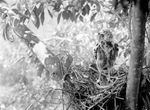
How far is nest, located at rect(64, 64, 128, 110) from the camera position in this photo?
37.0 inches

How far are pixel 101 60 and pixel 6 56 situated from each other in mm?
2889

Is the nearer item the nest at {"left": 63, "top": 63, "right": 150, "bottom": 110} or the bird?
the nest at {"left": 63, "top": 63, "right": 150, "bottom": 110}

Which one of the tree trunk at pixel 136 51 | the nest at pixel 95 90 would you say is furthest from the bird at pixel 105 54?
the tree trunk at pixel 136 51

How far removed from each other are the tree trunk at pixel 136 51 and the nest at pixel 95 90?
0.18 feet

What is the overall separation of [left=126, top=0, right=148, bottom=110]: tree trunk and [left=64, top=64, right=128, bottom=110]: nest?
2.1 inches

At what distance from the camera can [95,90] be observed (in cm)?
100

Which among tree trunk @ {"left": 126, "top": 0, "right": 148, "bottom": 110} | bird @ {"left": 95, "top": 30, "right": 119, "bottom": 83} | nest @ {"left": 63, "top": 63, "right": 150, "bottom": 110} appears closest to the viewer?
tree trunk @ {"left": 126, "top": 0, "right": 148, "bottom": 110}

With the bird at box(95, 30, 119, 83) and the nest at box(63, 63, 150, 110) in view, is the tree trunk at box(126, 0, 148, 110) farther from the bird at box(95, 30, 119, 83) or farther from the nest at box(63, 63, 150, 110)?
the bird at box(95, 30, 119, 83)

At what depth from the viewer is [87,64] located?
1.20 m

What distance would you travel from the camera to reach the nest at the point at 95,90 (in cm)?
94

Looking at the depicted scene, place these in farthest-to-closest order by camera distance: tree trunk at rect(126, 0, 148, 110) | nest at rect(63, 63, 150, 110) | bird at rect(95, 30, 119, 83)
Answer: bird at rect(95, 30, 119, 83) < nest at rect(63, 63, 150, 110) < tree trunk at rect(126, 0, 148, 110)

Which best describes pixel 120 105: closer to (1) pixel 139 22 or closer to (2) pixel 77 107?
(2) pixel 77 107

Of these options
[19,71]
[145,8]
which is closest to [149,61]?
[145,8]

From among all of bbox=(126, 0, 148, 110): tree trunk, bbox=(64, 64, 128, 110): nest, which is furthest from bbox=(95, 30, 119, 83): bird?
bbox=(126, 0, 148, 110): tree trunk
